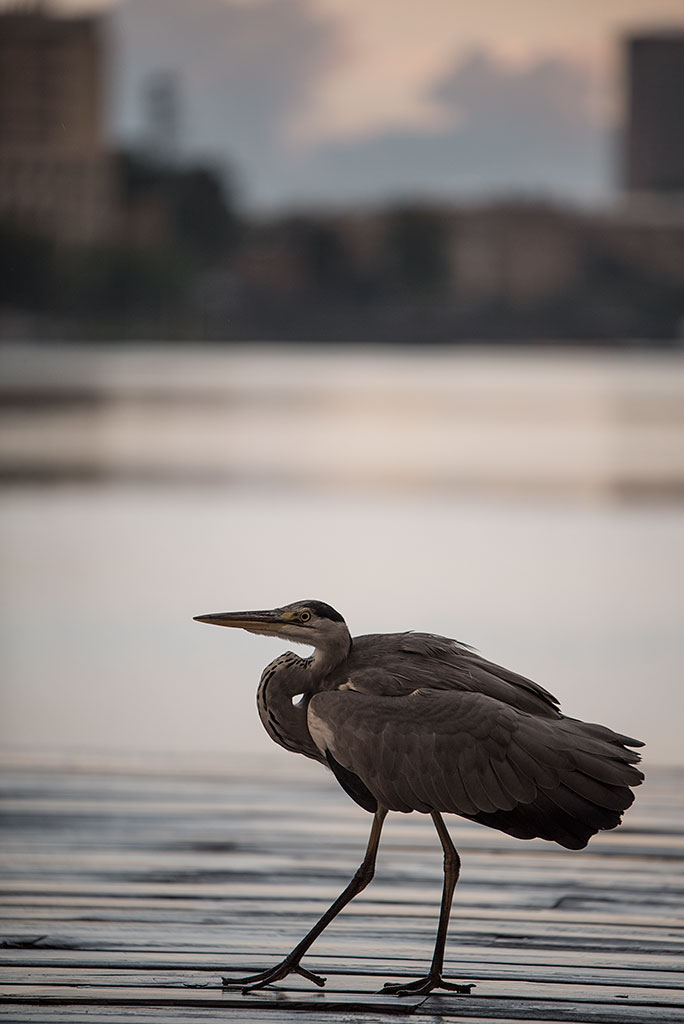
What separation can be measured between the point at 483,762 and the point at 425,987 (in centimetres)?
39

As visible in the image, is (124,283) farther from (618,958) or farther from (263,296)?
(618,958)

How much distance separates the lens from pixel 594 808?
8.54 feet

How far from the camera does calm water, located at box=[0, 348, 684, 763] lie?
7348 millimetres

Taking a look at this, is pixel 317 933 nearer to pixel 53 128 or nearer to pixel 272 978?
pixel 272 978

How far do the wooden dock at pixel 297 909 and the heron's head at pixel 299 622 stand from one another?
0.54 metres

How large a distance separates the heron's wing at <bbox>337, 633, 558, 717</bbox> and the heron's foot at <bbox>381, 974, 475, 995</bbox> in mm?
438

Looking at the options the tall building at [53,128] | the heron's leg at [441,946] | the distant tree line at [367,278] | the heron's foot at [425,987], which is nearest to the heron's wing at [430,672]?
the heron's leg at [441,946]

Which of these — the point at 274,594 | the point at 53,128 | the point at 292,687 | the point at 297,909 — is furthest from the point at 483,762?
the point at 53,128

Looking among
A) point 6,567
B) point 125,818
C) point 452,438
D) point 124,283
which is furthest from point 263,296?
point 125,818

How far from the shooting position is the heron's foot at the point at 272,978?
2.73 meters

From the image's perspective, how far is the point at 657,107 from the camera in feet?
262

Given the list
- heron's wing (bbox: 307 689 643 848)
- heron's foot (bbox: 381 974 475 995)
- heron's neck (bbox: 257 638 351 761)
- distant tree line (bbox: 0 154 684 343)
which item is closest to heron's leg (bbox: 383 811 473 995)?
heron's foot (bbox: 381 974 475 995)

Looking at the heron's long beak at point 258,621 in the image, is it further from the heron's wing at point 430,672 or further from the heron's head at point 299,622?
the heron's wing at point 430,672

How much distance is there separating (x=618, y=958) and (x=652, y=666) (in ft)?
18.5
